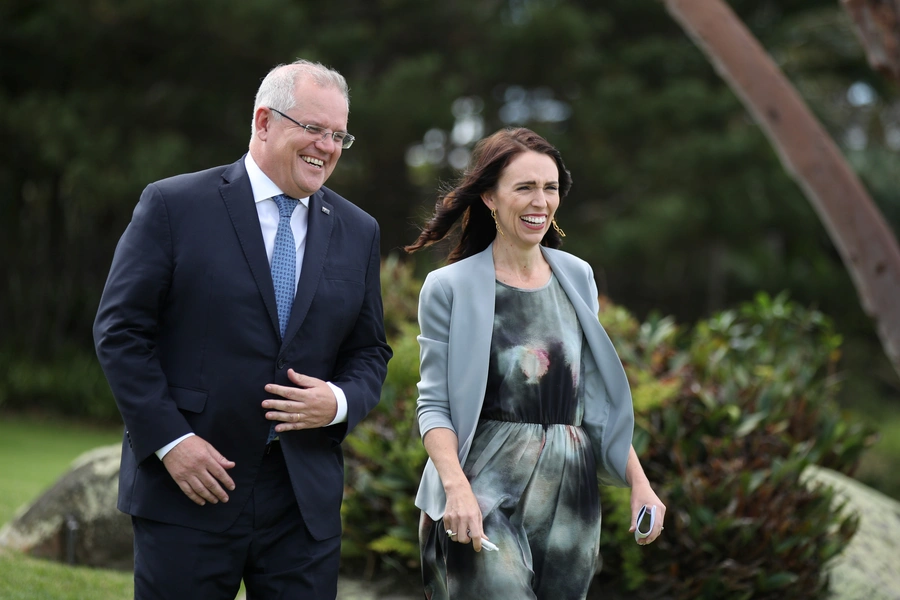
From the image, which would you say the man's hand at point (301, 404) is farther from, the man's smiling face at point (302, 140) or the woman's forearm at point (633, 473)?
the woman's forearm at point (633, 473)

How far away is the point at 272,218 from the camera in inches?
116

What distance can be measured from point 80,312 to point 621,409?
1258 centimetres

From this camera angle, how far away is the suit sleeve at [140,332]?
2650mm

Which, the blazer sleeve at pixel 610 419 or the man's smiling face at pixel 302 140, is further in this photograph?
the blazer sleeve at pixel 610 419

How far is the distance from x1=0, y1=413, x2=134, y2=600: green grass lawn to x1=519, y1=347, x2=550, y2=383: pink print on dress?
8.68ft

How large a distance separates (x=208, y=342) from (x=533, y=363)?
926mm

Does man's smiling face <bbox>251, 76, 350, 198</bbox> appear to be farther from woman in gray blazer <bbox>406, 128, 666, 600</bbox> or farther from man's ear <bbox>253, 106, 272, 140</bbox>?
woman in gray blazer <bbox>406, 128, 666, 600</bbox>

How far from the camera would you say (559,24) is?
1319 centimetres

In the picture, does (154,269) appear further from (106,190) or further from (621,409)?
(106,190)

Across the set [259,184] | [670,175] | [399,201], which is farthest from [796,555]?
[399,201]

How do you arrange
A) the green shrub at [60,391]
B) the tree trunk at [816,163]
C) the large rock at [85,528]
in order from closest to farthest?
the large rock at [85,528] → the tree trunk at [816,163] → the green shrub at [60,391]

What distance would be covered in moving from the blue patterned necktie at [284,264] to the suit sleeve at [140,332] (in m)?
0.30

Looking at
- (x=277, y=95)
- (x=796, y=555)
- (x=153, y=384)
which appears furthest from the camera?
(x=796, y=555)

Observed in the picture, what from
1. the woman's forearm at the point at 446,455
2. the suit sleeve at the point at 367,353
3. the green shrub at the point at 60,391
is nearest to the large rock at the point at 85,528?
the suit sleeve at the point at 367,353
